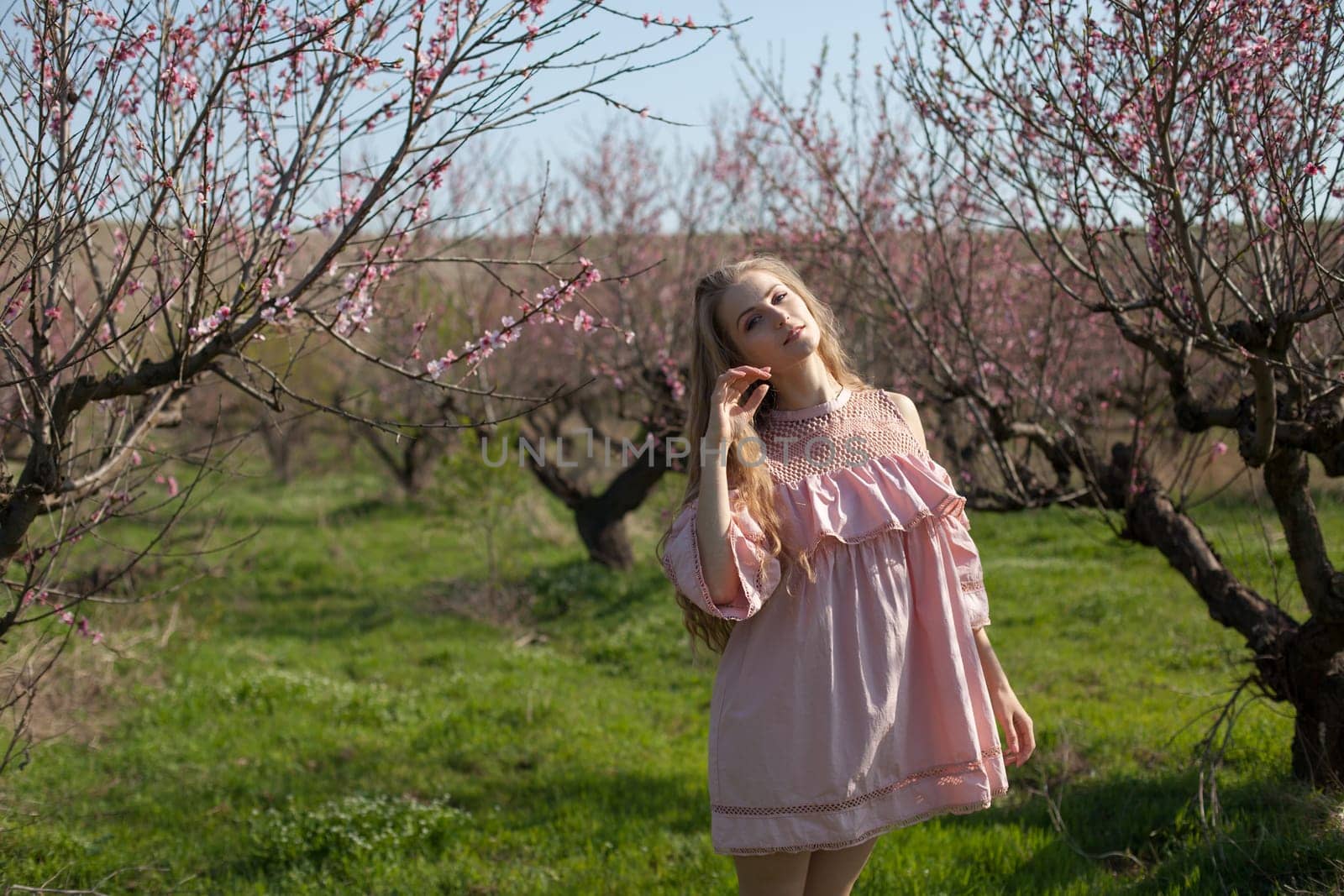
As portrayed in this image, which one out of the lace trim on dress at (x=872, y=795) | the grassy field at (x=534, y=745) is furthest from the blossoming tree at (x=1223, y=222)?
the lace trim on dress at (x=872, y=795)

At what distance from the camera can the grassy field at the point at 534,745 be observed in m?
3.70

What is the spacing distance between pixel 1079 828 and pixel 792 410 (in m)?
2.33

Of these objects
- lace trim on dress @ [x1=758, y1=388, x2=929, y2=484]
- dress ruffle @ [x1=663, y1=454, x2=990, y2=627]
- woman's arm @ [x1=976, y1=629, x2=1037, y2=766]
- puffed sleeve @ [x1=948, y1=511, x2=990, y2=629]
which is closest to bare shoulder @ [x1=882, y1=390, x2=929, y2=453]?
lace trim on dress @ [x1=758, y1=388, x2=929, y2=484]

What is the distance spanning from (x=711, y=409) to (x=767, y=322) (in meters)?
0.25

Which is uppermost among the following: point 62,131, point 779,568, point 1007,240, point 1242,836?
point 1007,240

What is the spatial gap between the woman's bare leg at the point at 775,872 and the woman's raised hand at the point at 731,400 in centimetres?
83

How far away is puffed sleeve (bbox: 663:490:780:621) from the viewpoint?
7.06 ft

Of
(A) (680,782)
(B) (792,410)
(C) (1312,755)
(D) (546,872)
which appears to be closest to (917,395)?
(A) (680,782)

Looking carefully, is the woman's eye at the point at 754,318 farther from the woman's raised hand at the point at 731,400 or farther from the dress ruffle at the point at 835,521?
the dress ruffle at the point at 835,521

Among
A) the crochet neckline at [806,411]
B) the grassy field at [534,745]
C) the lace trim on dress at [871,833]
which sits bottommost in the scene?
the grassy field at [534,745]

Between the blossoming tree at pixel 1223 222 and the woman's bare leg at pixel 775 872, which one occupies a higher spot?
the blossoming tree at pixel 1223 222

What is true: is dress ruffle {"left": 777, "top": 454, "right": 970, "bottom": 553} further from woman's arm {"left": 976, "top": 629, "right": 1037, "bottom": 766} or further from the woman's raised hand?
woman's arm {"left": 976, "top": 629, "right": 1037, "bottom": 766}

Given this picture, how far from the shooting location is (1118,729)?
5.09 m

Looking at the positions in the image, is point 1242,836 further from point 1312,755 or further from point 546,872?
point 546,872
